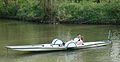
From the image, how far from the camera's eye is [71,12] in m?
49.9

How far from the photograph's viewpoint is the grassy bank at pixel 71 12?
46.6 metres

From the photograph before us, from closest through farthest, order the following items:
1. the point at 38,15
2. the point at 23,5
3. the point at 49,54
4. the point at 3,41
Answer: the point at 49,54, the point at 3,41, the point at 38,15, the point at 23,5

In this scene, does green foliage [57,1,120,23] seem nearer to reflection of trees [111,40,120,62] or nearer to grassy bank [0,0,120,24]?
grassy bank [0,0,120,24]

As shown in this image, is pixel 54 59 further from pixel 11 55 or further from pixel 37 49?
pixel 11 55

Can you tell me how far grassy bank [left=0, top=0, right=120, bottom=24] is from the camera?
46594 millimetres

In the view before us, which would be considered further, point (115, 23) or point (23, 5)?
point (23, 5)

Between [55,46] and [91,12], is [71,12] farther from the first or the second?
[55,46]

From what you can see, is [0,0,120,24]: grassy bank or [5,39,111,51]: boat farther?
[0,0,120,24]: grassy bank

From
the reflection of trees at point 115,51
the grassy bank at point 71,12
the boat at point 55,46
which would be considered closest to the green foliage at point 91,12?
the grassy bank at point 71,12

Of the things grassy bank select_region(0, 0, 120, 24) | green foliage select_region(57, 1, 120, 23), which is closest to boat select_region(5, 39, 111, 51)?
green foliage select_region(57, 1, 120, 23)

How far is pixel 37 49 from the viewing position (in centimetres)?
2414

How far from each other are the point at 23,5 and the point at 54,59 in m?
36.6

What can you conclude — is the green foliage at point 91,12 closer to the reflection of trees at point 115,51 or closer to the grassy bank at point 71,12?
the grassy bank at point 71,12

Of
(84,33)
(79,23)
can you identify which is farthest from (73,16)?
(84,33)
